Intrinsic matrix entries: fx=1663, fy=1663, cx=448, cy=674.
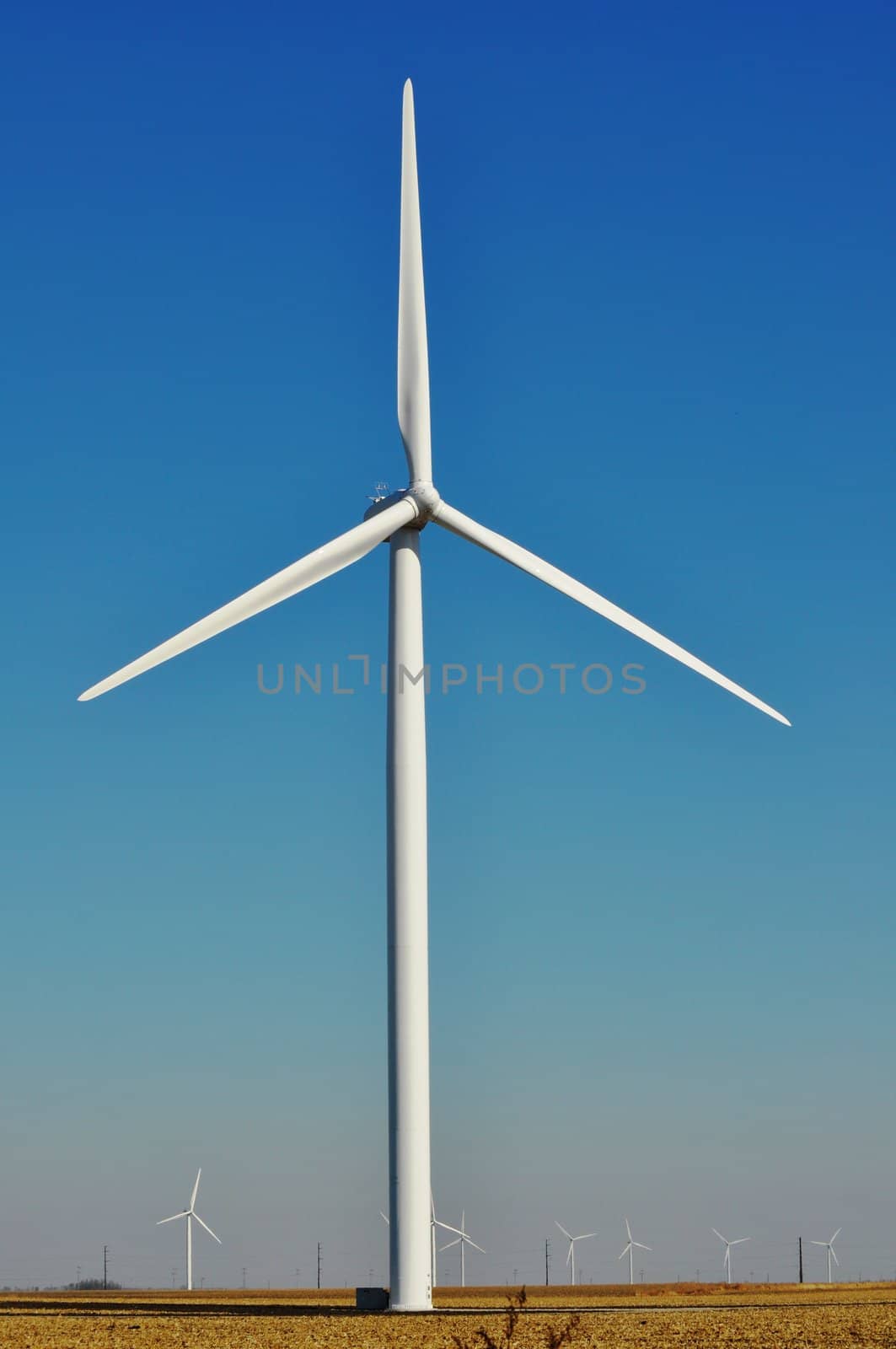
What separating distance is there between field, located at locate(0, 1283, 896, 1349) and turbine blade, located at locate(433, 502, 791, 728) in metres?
18.1

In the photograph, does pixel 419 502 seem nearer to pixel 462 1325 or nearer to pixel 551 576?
pixel 551 576

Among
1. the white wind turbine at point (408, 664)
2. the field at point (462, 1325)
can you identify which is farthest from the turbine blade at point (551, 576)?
the field at point (462, 1325)

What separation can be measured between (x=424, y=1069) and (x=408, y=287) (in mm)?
24632

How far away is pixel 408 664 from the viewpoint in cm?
5006

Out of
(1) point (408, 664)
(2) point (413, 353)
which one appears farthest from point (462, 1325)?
(2) point (413, 353)

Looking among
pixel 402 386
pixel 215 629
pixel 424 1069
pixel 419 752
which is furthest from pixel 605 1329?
pixel 402 386

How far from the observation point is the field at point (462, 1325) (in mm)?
36219

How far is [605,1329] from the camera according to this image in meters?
39.2

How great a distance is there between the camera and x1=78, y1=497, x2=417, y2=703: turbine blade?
4556cm

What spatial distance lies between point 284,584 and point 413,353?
31.6 feet

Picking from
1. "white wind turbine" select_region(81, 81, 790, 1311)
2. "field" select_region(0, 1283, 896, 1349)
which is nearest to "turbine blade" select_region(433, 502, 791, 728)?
"white wind turbine" select_region(81, 81, 790, 1311)

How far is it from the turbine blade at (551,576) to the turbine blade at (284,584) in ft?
5.48

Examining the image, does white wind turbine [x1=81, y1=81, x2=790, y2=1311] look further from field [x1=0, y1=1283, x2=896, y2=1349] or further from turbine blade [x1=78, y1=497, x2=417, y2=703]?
field [x1=0, y1=1283, x2=896, y2=1349]

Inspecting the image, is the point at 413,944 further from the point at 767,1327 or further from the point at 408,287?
the point at 408,287
